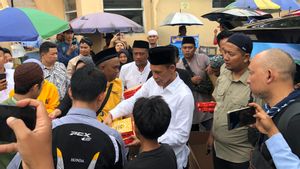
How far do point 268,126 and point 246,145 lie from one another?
1.39 m

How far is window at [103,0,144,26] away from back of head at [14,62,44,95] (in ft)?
27.0

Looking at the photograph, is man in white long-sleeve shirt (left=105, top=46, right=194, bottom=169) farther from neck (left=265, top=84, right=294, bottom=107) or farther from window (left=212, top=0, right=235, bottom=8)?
window (left=212, top=0, right=235, bottom=8)

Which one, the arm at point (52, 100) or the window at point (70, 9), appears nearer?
the arm at point (52, 100)

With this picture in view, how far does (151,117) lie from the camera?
6.72ft

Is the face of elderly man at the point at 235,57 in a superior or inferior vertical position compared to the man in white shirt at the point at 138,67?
superior

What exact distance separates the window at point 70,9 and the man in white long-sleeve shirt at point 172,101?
28.9ft

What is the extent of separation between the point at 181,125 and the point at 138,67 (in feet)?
→ 8.19

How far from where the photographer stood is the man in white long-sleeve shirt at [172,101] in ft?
8.84

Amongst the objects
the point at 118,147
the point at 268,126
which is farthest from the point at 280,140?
the point at 118,147

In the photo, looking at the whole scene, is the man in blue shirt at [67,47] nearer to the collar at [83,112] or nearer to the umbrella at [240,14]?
the umbrella at [240,14]

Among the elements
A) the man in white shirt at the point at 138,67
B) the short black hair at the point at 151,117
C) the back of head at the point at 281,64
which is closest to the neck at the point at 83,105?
the short black hair at the point at 151,117

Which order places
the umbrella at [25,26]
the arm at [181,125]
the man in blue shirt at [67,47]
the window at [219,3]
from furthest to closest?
the window at [219,3], the man in blue shirt at [67,47], the umbrella at [25,26], the arm at [181,125]

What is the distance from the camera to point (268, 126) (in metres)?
1.69

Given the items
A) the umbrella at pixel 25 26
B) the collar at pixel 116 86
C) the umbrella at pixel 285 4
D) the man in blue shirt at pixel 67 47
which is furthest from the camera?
the man in blue shirt at pixel 67 47
